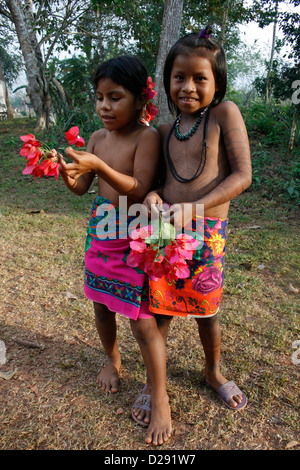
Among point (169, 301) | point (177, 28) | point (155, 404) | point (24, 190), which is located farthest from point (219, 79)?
point (177, 28)

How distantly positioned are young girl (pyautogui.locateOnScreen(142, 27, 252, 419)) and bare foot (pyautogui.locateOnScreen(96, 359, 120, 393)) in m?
0.51

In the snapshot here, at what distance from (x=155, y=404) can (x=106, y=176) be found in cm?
112

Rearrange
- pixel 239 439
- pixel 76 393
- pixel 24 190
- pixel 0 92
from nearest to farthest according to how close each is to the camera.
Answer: pixel 239 439, pixel 76 393, pixel 24 190, pixel 0 92

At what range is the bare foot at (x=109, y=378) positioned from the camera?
2.00m

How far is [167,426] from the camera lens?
5.61 feet

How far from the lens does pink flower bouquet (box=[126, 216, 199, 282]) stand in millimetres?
1396

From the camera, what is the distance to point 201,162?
5.14ft

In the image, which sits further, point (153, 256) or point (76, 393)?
point (76, 393)

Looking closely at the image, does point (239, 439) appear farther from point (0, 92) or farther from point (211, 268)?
point (0, 92)

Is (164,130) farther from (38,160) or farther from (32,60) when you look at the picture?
(32,60)

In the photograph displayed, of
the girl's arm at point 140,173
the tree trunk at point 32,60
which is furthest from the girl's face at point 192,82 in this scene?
the tree trunk at point 32,60

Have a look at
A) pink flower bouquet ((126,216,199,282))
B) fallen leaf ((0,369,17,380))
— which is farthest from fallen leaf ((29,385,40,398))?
pink flower bouquet ((126,216,199,282))

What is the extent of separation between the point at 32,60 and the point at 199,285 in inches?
326

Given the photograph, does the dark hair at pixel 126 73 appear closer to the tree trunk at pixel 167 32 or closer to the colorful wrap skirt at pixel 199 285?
the colorful wrap skirt at pixel 199 285
